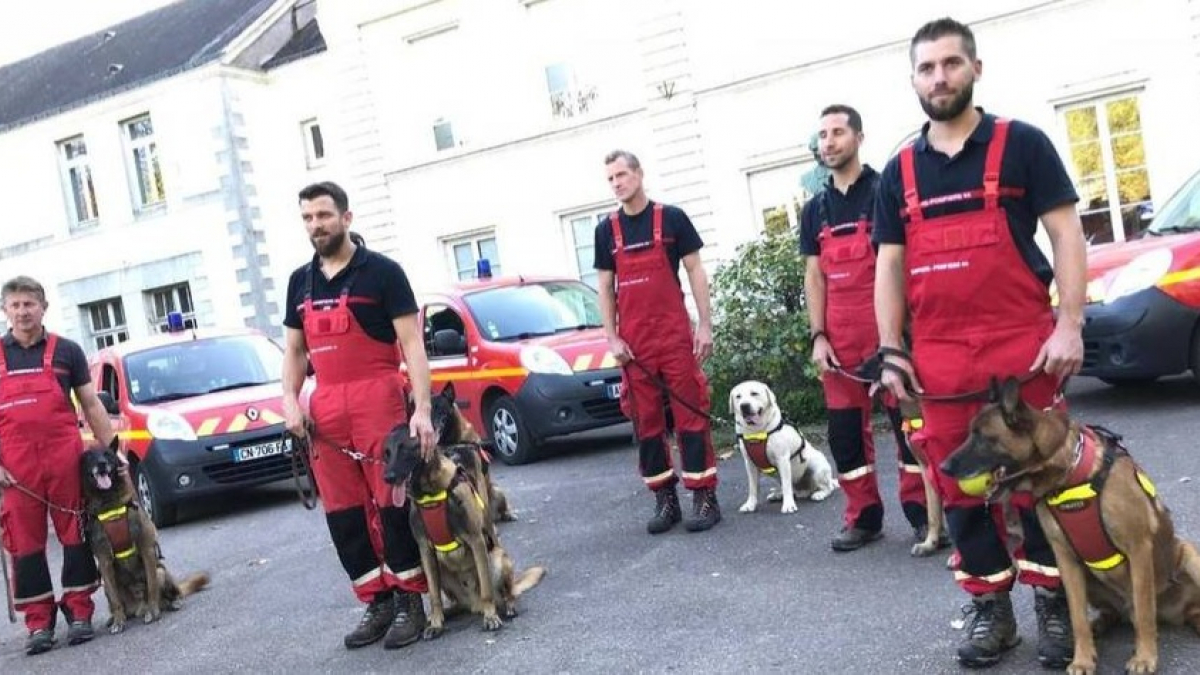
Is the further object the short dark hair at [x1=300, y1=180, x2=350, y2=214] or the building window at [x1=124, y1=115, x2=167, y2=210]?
the building window at [x1=124, y1=115, x2=167, y2=210]

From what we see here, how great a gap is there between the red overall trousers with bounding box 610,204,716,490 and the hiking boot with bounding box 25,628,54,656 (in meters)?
3.66

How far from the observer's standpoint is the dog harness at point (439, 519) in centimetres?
546

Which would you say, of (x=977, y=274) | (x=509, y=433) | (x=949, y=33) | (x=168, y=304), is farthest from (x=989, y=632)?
(x=168, y=304)

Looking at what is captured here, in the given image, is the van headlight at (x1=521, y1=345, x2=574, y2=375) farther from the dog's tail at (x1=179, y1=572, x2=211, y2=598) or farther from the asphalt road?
the dog's tail at (x1=179, y1=572, x2=211, y2=598)

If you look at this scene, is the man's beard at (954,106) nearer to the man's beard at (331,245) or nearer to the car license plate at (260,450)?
the man's beard at (331,245)

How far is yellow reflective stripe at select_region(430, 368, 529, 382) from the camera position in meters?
11.0

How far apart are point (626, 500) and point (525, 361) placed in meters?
2.73

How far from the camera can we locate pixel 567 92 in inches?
794

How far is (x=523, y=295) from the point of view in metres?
12.1

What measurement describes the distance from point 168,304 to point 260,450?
18.0m

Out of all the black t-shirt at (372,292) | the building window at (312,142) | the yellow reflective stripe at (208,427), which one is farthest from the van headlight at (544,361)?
the building window at (312,142)

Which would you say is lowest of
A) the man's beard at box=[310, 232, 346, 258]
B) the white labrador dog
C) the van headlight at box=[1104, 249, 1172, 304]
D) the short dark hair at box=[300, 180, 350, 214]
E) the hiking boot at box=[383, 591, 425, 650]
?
the hiking boot at box=[383, 591, 425, 650]

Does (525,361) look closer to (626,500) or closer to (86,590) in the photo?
(626,500)

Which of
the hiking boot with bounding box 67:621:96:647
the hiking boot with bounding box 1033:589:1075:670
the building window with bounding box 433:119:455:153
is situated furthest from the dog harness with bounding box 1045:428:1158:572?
the building window with bounding box 433:119:455:153
